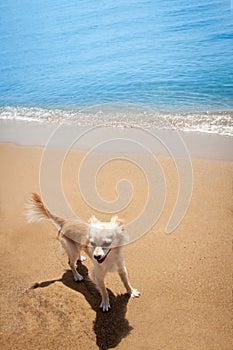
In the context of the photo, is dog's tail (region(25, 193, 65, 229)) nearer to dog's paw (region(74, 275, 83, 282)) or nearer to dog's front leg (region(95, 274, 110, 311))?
dog's paw (region(74, 275, 83, 282))

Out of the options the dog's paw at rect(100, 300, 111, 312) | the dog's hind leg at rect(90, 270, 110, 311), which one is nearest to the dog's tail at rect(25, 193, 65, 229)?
the dog's hind leg at rect(90, 270, 110, 311)

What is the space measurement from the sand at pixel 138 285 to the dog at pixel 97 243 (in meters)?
0.27

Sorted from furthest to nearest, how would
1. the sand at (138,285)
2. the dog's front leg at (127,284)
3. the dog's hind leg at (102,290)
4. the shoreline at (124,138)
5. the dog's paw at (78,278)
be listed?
the shoreline at (124,138) < the dog's paw at (78,278) < the dog's front leg at (127,284) < the dog's hind leg at (102,290) < the sand at (138,285)

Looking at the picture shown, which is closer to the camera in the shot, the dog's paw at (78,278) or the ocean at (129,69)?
the dog's paw at (78,278)

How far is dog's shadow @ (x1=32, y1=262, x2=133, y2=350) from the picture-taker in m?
3.70

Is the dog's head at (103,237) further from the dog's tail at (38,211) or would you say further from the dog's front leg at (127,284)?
the dog's tail at (38,211)

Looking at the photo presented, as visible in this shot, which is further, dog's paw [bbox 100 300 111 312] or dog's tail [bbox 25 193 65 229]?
dog's tail [bbox 25 193 65 229]

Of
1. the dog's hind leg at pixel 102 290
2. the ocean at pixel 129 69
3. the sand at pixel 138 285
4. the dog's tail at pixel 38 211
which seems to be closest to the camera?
the sand at pixel 138 285

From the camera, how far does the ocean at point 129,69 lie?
10008 millimetres

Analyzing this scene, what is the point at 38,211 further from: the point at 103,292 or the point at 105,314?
the point at 105,314

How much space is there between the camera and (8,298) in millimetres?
4121

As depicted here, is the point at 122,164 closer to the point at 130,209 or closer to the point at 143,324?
the point at 130,209

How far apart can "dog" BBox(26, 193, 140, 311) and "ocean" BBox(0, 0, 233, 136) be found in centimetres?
518

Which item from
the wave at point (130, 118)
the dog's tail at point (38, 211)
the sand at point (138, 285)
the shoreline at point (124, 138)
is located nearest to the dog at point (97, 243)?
the dog's tail at point (38, 211)
